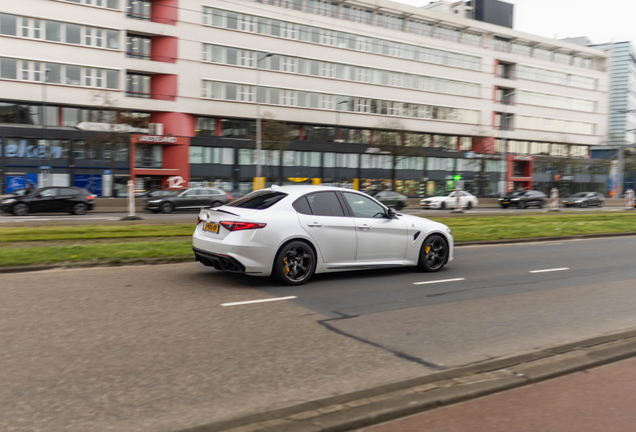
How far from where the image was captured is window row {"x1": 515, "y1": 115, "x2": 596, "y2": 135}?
A: 73562mm

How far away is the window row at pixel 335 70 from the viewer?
1948 inches

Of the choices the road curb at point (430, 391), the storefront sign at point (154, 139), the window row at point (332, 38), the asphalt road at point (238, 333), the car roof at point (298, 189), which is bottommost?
the asphalt road at point (238, 333)

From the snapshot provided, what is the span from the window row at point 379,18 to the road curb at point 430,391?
2023 inches

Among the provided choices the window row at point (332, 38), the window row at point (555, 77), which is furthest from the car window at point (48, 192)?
the window row at point (555, 77)

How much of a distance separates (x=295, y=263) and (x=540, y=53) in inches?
3123

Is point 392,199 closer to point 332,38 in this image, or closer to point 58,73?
point 332,38

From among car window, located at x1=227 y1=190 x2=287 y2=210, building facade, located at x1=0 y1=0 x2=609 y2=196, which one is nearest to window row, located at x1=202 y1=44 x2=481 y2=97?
building facade, located at x1=0 y1=0 x2=609 y2=196

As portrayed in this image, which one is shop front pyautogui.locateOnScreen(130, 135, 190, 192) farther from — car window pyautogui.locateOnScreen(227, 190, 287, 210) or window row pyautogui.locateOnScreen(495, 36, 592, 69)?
window row pyautogui.locateOnScreen(495, 36, 592, 69)

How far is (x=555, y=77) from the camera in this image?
77.9 m

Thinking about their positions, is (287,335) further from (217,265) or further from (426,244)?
(426,244)

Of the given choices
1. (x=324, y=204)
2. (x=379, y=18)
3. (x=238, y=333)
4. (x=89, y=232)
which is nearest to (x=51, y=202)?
(x=89, y=232)

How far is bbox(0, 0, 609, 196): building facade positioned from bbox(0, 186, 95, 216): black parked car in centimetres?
1136

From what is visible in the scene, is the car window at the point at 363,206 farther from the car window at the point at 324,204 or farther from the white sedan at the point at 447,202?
the white sedan at the point at 447,202

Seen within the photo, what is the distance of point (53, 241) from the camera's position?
12852 millimetres
